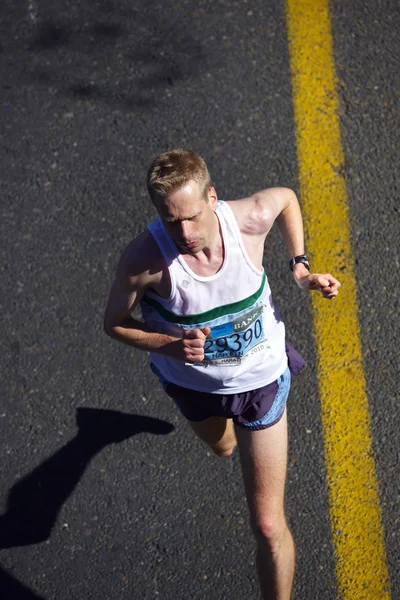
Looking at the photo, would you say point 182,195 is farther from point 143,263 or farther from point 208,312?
point 208,312

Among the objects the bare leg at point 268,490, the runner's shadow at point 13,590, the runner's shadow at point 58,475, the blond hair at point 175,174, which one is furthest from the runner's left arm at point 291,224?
the runner's shadow at point 13,590

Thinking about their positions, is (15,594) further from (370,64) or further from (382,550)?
(370,64)

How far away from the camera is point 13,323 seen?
13.2ft

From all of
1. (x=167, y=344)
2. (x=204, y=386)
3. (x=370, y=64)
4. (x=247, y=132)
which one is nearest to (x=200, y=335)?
(x=167, y=344)

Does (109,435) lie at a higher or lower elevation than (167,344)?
lower

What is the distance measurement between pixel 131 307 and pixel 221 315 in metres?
0.34

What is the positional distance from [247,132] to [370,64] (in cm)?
81

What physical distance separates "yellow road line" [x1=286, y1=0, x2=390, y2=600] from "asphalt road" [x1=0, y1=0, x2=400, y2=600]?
0.05 meters

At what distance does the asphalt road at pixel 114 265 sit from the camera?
3.60 m

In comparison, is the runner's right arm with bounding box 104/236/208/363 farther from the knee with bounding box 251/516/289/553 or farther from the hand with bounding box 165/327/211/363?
the knee with bounding box 251/516/289/553

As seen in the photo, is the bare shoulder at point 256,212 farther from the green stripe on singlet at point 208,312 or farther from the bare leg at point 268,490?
the bare leg at point 268,490

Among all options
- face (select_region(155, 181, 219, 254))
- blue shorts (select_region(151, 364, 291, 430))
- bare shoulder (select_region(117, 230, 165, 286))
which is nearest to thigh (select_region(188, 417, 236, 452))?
blue shorts (select_region(151, 364, 291, 430))

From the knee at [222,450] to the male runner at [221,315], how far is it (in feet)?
1.17

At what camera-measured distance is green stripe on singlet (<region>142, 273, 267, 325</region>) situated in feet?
9.32
